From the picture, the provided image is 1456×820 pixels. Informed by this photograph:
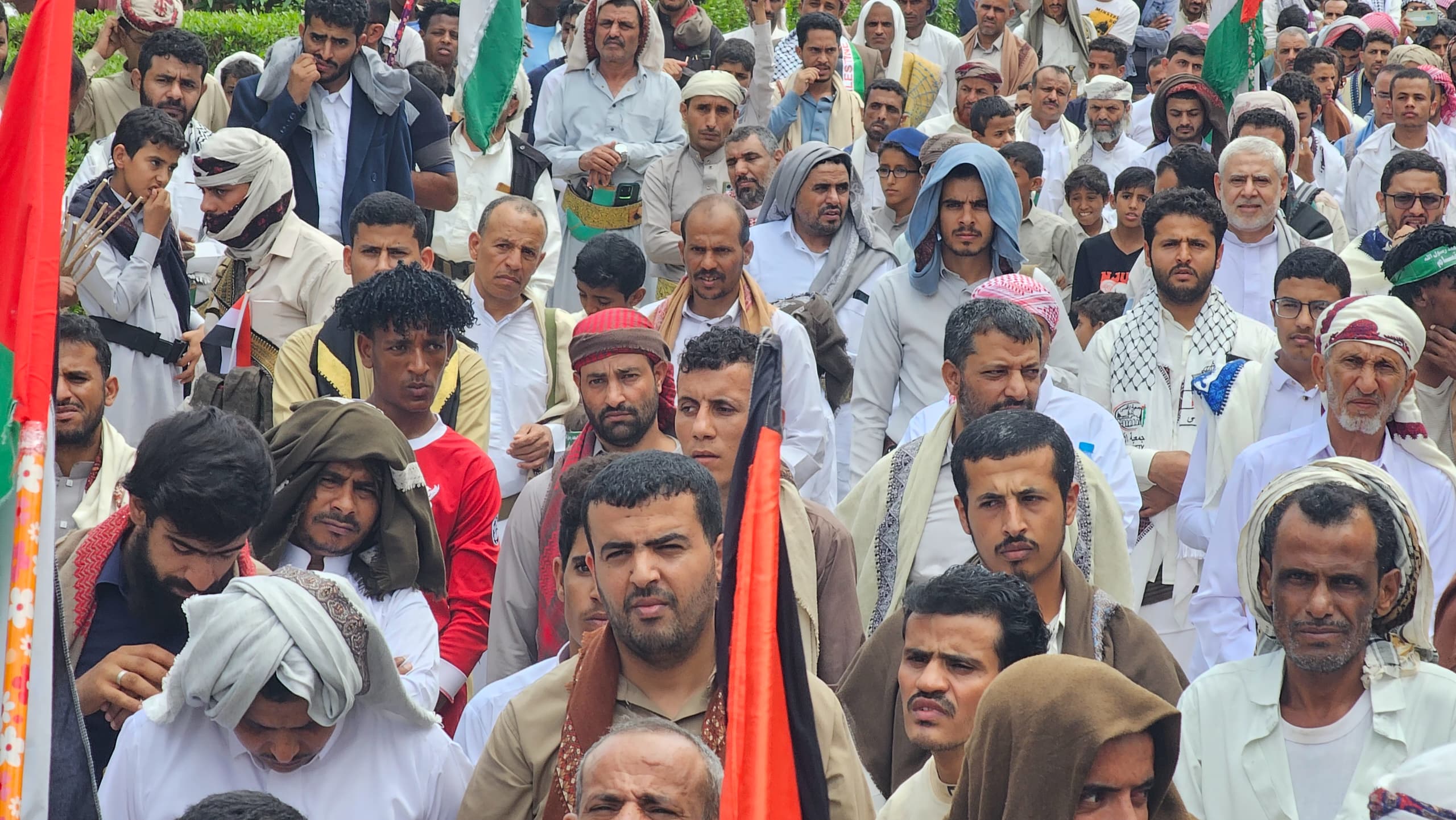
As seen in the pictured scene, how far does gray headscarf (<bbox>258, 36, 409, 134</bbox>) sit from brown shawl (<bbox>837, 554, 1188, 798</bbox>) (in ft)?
16.2

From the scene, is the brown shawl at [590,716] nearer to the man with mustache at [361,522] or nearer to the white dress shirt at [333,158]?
the man with mustache at [361,522]

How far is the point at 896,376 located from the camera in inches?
280

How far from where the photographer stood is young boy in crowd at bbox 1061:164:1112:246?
10.0 metres

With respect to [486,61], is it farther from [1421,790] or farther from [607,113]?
→ [1421,790]

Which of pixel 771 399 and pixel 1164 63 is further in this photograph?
pixel 1164 63

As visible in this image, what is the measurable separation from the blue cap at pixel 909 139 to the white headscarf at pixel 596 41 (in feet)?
4.74

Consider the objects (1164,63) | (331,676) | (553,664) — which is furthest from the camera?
(1164,63)

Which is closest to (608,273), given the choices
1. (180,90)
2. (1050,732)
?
(180,90)

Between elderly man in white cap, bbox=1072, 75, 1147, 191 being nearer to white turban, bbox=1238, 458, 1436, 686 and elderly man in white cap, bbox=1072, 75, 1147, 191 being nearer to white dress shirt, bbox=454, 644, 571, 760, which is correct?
white turban, bbox=1238, 458, 1436, 686

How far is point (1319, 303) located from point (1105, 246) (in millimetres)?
2556

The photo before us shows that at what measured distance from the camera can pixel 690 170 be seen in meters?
9.34

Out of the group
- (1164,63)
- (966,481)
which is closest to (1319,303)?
(966,481)

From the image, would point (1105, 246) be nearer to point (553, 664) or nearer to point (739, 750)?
point (553, 664)

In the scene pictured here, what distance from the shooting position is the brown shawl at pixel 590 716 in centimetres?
379
